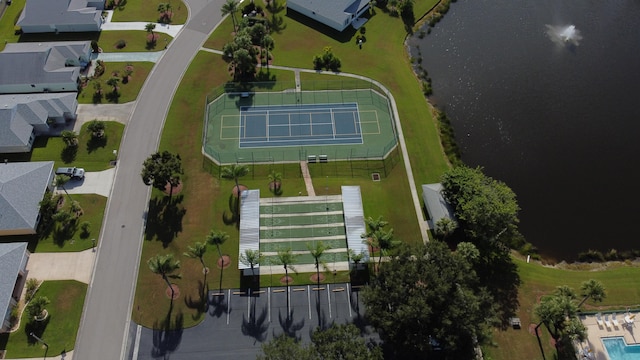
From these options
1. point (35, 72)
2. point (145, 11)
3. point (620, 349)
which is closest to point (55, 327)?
point (35, 72)

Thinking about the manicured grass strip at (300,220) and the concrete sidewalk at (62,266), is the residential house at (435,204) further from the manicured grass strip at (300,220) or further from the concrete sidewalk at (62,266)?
the concrete sidewalk at (62,266)

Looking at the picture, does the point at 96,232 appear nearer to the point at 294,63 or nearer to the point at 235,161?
the point at 235,161

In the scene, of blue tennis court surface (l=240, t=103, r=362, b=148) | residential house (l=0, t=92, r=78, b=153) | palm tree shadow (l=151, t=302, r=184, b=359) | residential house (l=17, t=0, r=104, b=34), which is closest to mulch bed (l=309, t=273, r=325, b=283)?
palm tree shadow (l=151, t=302, r=184, b=359)

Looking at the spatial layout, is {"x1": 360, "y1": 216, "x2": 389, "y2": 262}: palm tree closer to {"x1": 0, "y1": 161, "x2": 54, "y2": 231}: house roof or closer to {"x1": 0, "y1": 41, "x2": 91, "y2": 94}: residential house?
{"x1": 0, "y1": 161, "x2": 54, "y2": 231}: house roof

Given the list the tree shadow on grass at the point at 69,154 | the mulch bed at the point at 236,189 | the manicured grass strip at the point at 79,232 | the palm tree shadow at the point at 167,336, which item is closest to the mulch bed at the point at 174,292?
the palm tree shadow at the point at 167,336

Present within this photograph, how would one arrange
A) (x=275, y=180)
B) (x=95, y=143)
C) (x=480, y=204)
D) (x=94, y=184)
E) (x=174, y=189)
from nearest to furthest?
(x=480, y=204) → (x=174, y=189) → (x=94, y=184) → (x=275, y=180) → (x=95, y=143)

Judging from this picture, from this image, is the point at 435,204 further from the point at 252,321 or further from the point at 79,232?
the point at 79,232
